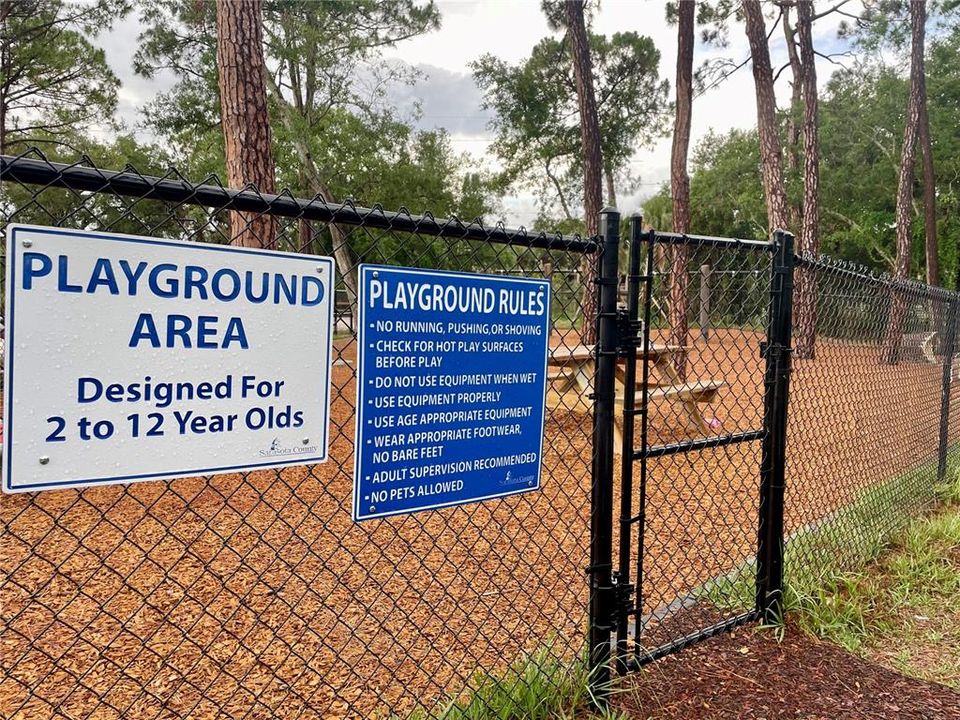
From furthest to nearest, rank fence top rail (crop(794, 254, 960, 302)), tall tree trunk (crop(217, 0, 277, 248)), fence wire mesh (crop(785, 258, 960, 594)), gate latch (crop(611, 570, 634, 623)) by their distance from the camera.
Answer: tall tree trunk (crop(217, 0, 277, 248)), fence wire mesh (crop(785, 258, 960, 594)), fence top rail (crop(794, 254, 960, 302)), gate latch (crop(611, 570, 634, 623))

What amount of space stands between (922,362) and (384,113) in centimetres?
1681

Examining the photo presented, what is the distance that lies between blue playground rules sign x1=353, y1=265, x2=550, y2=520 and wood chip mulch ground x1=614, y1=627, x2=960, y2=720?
98 centimetres

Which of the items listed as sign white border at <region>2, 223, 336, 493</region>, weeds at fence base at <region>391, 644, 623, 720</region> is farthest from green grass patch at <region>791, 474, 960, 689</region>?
sign white border at <region>2, 223, 336, 493</region>

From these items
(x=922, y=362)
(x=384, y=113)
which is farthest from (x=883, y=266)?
(x=922, y=362)

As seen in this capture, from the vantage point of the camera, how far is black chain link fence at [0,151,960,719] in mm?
2219

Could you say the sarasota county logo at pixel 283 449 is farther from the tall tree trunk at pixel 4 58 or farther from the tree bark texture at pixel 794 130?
the tree bark texture at pixel 794 130

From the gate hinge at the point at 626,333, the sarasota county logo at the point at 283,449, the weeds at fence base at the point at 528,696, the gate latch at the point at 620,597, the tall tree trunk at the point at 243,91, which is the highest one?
the tall tree trunk at the point at 243,91

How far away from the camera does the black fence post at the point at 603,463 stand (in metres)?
2.27

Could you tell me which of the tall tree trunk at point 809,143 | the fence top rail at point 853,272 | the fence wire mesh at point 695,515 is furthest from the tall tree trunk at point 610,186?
the fence top rail at point 853,272

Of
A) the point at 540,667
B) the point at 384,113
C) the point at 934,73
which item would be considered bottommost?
the point at 540,667

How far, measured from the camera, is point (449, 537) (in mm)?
4117

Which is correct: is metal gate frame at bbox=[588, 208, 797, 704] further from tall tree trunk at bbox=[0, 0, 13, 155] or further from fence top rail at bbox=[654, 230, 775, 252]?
tall tree trunk at bbox=[0, 0, 13, 155]

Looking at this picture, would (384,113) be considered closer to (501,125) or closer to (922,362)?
(501,125)

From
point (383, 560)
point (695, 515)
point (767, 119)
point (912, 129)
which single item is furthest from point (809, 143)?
point (383, 560)
